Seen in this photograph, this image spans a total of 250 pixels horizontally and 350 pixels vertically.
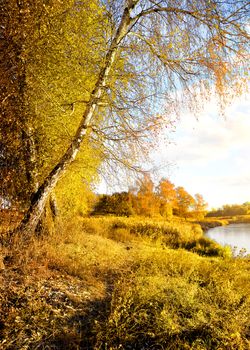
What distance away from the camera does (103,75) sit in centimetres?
638

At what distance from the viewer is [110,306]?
397 centimetres

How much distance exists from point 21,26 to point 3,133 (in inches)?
101

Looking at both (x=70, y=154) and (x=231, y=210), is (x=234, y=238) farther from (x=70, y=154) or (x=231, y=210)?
(x=231, y=210)

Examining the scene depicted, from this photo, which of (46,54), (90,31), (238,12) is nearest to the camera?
(238,12)

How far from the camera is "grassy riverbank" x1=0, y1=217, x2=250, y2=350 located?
3207 mm

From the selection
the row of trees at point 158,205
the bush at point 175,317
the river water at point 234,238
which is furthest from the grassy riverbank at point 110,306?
the row of trees at point 158,205

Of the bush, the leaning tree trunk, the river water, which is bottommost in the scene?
the river water

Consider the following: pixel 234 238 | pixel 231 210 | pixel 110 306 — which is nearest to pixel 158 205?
pixel 234 238

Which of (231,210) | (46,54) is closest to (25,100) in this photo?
(46,54)

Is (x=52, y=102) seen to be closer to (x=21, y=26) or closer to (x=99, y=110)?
(x=21, y=26)

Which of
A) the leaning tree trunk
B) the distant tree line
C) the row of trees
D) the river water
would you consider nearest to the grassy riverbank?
the leaning tree trunk

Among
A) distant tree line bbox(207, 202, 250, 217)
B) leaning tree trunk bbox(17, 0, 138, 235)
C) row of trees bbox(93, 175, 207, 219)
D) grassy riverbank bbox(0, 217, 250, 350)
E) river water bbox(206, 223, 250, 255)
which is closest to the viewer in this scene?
grassy riverbank bbox(0, 217, 250, 350)

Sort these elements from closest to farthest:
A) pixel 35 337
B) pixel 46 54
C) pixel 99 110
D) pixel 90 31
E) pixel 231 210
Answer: pixel 35 337
pixel 46 54
pixel 90 31
pixel 99 110
pixel 231 210

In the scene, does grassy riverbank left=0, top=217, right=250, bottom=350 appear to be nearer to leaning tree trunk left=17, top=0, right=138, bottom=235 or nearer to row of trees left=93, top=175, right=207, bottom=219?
leaning tree trunk left=17, top=0, right=138, bottom=235
